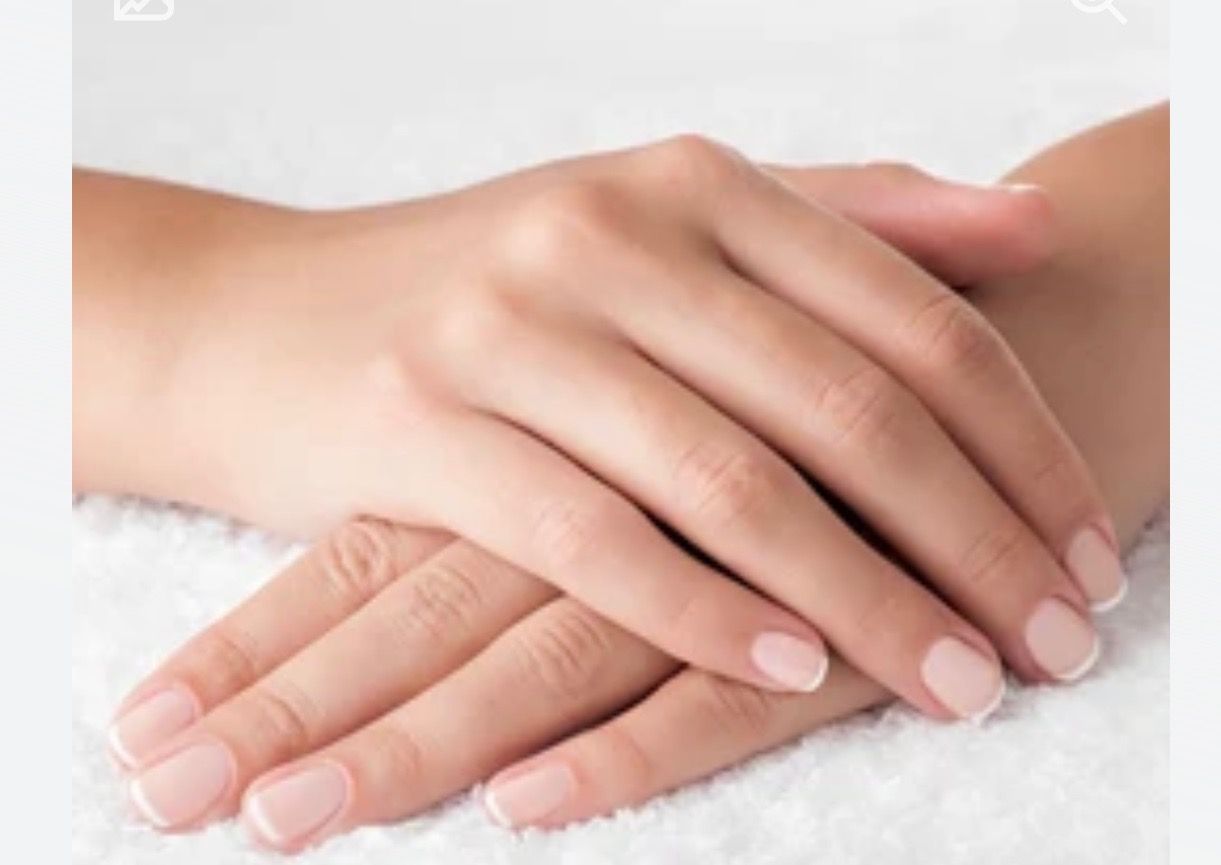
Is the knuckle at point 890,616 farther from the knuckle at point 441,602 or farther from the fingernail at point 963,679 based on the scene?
the knuckle at point 441,602

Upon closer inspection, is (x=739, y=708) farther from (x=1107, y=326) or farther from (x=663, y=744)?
(x=1107, y=326)

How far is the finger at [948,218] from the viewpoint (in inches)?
40.2

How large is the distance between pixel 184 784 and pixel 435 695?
0.32 feet

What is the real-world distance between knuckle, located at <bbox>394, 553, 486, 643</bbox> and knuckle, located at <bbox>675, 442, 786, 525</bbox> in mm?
94

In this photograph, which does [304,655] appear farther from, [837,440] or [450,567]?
[837,440]

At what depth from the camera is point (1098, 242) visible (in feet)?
3.67

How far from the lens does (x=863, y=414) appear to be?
95cm

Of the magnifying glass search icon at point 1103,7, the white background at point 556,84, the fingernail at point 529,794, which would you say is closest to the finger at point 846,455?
the fingernail at point 529,794

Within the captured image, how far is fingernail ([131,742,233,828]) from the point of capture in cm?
89

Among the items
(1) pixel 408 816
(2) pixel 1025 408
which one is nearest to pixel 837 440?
(2) pixel 1025 408

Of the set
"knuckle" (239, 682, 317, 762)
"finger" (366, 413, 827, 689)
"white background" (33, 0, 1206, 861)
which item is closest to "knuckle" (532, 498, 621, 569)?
"finger" (366, 413, 827, 689)

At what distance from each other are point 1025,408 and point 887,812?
0.19 metres

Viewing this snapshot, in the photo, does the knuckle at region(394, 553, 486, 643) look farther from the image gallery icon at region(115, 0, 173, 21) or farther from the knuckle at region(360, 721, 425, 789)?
the image gallery icon at region(115, 0, 173, 21)

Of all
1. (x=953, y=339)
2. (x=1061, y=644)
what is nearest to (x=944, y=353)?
(x=953, y=339)
